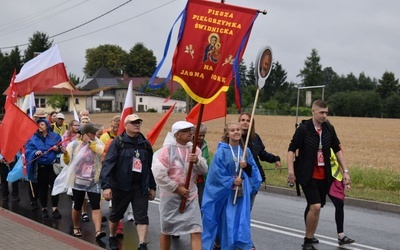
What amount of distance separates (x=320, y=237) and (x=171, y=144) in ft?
10.4

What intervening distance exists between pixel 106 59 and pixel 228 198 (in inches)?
4424

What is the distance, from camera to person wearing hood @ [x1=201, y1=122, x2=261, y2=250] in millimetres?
6008

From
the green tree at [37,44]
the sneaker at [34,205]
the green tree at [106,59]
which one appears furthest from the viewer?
the green tree at [106,59]

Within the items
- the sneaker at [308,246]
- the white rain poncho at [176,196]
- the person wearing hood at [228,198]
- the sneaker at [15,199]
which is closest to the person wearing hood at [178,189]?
the white rain poncho at [176,196]

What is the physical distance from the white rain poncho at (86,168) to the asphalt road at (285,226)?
759mm

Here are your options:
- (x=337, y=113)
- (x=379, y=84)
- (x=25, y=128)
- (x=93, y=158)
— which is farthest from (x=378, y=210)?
(x=379, y=84)

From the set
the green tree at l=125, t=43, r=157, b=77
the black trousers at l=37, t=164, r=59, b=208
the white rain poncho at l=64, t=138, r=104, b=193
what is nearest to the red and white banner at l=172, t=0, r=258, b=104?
the white rain poncho at l=64, t=138, r=104, b=193

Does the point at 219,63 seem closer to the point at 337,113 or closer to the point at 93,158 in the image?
the point at 93,158

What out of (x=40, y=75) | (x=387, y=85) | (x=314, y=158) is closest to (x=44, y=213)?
(x=40, y=75)

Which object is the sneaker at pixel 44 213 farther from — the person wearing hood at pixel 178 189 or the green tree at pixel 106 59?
the green tree at pixel 106 59

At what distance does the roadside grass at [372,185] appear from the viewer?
1167 cm

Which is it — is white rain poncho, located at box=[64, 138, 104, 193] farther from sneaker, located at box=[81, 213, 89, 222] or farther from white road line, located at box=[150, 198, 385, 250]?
white road line, located at box=[150, 198, 385, 250]

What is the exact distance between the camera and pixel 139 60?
4528 inches

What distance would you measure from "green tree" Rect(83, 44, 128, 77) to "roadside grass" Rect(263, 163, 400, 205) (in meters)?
102
